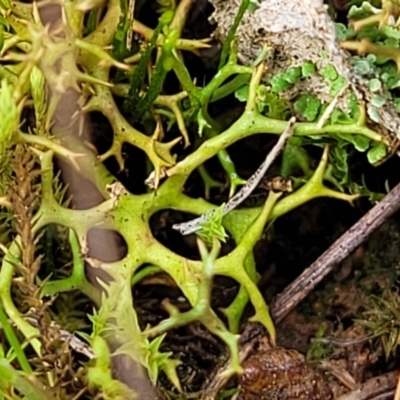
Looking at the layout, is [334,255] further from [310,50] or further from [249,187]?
[310,50]

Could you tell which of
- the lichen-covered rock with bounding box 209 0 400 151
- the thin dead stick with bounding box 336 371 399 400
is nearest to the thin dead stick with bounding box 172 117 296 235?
the lichen-covered rock with bounding box 209 0 400 151

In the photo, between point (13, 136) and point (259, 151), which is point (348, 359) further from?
point (13, 136)

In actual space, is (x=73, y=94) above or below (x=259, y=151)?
above

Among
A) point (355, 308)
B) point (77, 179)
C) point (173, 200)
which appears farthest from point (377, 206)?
point (77, 179)

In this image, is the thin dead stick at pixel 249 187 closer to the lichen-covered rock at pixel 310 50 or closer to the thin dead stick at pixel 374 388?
the lichen-covered rock at pixel 310 50

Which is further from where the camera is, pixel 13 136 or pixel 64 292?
pixel 64 292

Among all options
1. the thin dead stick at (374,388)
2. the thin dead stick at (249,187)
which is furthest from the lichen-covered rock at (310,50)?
the thin dead stick at (374,388)
